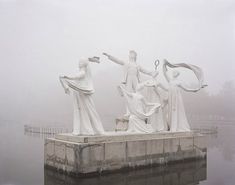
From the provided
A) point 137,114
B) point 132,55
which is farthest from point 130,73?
point 137,114

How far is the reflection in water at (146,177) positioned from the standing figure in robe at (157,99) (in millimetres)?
1849

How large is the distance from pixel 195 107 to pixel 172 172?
77.4 feet

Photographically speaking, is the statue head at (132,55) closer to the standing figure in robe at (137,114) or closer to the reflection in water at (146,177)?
the standing figure in robe at (137,114)

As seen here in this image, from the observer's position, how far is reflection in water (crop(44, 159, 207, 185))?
884cm

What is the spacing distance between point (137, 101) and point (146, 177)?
9.14 feet

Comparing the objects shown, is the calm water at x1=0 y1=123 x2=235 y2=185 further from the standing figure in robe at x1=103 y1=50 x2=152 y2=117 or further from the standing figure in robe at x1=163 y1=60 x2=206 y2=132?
the standing figure in robe at x1=103 y1=50 x2=152 y2=117

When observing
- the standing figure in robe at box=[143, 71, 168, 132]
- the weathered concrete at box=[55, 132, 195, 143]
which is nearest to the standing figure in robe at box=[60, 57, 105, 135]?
the weathered concrete at box=[55, 132, 195, 143]

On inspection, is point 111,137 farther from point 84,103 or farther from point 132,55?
point 132,55

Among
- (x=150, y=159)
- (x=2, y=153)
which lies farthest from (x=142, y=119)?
(x=2, y=153)

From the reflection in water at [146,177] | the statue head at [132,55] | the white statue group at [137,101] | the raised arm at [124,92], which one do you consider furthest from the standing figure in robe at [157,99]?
the reflection in water at [146,177]

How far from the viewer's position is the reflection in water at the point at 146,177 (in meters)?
8.84

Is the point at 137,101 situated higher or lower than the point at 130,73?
lower

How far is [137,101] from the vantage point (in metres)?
11.5

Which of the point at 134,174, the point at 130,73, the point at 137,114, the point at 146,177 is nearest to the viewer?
the point at 146,177
